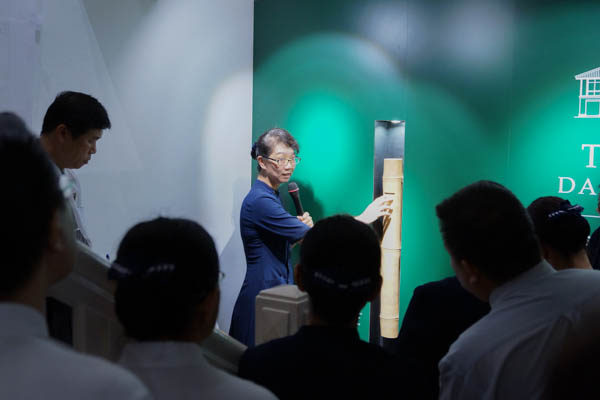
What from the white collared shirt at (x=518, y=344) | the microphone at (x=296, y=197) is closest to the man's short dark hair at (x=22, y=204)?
the white collared shirt at (x=518, y=344)

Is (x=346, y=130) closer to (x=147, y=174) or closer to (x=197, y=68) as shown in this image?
(x=197, y=68)

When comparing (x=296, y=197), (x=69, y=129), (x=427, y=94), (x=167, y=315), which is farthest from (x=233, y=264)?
(x=167, y=315)

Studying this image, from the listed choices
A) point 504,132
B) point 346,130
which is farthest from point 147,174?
point 504,132

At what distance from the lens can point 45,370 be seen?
659mm

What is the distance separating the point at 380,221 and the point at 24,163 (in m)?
2.53

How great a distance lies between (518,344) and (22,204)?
3.16 feet

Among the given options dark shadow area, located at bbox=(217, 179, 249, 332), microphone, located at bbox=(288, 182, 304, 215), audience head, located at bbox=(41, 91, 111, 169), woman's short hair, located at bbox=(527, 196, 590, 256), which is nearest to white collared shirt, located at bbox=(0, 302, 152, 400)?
woman's short hair, located at bbox=(527, 196, 590, 256)

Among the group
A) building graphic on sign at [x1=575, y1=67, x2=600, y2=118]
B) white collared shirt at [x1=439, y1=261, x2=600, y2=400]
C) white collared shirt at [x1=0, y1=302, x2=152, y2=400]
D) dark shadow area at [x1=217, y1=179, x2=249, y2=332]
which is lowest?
dark shadow area at [x1=217, y1=179, x2=249, y2=332]

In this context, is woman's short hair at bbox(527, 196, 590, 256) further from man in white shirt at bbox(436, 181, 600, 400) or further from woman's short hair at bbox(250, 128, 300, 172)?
woman's short hair at bbox(250, 128, 300, 172)

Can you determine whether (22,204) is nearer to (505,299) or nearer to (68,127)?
(505,299)

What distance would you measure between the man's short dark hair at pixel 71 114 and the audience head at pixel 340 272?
1.32 metres

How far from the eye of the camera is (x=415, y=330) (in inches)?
57.4

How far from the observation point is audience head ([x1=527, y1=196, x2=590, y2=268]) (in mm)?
1598

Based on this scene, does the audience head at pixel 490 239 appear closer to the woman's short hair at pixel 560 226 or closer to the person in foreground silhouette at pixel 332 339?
the person in foreground silhouette at pixel 332 339
